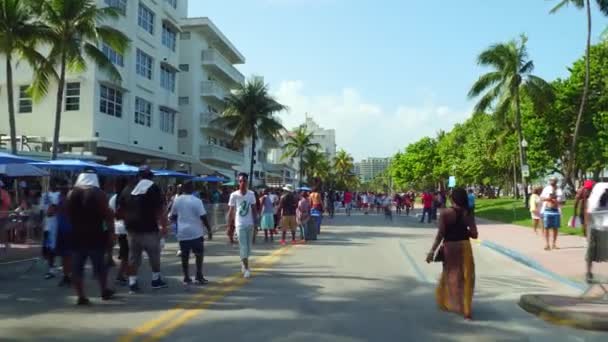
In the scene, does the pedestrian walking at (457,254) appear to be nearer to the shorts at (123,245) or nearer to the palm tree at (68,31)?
the shorts at (123,245)

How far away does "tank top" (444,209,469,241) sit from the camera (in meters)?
7.46

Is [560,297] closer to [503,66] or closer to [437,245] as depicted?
[437,245]

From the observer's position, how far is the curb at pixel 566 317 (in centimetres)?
695

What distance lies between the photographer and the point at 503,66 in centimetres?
3956

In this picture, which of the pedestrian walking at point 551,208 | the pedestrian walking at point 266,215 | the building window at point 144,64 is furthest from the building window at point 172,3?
the pedestrian walking at point 551,208

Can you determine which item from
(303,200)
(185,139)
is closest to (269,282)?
(303,200)

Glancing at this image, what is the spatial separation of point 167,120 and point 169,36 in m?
5.94

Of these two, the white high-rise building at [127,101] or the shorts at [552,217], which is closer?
the shorts at [552,217]

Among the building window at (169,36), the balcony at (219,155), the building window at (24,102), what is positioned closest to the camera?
the building window at (24,102)

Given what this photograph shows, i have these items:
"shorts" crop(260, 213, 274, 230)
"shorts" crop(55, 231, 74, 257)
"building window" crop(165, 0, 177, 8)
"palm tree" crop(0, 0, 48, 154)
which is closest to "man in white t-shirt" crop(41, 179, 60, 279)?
"shorts" crop(55, 231, 74, 257)

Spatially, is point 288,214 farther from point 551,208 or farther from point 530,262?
point 530,262

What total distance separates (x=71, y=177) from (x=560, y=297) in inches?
914

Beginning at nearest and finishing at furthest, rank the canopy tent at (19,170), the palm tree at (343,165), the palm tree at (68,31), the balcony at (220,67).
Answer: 1. the canopy tent at (19,170)
2. the palm tree at (68,31)
3. the balcony at (220,67)
4. the palm tree at (343,165)

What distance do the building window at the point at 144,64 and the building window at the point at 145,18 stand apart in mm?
1682
